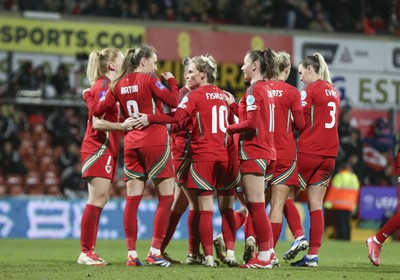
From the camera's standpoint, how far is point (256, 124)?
9.10 metres

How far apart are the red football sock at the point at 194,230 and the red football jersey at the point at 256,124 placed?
0.98 metres

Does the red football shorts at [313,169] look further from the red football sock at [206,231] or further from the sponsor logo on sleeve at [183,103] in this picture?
the sponsor logo on sleeve at [183,103]

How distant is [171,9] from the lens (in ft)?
73.4

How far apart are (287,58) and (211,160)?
1.50m

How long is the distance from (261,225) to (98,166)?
75.0 inches

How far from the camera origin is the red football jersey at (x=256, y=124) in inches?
359

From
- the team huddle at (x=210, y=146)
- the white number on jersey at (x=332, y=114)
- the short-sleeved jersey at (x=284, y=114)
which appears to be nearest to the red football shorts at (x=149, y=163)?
the team huddle at (x=210, y=146)

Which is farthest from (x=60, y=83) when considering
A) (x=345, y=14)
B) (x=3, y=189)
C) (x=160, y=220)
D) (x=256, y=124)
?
(x=256, y=124)

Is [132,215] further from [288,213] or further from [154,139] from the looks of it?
[288,213]

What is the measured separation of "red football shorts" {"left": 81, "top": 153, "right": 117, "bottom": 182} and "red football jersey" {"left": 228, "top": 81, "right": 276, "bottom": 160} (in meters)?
1.51

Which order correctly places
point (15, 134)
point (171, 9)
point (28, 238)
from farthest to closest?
point (171, 9)
point (15, 134)
point (28, 238)

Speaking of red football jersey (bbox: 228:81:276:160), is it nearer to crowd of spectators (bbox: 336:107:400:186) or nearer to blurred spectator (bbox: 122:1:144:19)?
crowd of spectators (bbox: 336:107:400:186)

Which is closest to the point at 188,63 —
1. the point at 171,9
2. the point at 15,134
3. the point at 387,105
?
the point at 15,134

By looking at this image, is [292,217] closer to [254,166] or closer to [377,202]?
[254,166]
